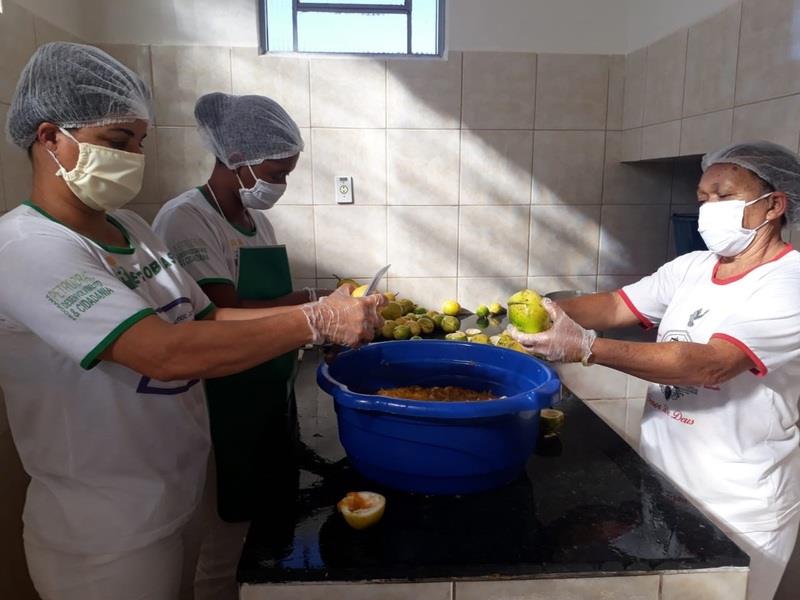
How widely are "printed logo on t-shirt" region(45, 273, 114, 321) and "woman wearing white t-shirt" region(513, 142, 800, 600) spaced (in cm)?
84

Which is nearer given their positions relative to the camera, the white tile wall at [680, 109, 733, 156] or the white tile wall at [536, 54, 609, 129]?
the white tile wall at [680, 109, 733, 156]

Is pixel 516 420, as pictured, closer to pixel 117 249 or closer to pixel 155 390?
pixel 155 390

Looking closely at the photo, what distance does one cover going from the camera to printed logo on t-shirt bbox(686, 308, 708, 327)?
1.38 meters

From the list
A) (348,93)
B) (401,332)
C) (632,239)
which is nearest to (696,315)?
(401,332)

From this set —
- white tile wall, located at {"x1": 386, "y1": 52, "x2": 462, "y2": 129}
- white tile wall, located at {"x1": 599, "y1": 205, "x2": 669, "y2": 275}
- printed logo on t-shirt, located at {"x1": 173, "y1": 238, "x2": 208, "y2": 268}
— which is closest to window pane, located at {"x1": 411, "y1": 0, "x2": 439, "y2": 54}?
white tile wall, located at {"x1": 386, "y1": 52, "x2": 462, "y2": 129}

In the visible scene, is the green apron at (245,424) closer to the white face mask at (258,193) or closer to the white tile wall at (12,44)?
the white face mask at (258,193)

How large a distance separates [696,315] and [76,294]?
134 cm

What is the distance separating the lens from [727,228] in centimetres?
134

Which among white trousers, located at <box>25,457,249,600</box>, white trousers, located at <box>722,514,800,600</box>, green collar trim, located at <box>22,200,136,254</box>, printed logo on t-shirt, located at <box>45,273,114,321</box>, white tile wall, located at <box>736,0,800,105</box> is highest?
white tile wall, located at <box>736,0,800,105</box>

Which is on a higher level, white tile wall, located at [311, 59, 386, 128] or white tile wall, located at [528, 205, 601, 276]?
white tile wall, located at [311, 59, 386, 128]

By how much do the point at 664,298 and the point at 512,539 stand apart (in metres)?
0.96

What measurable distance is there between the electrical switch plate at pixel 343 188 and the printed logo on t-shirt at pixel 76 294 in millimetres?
1877

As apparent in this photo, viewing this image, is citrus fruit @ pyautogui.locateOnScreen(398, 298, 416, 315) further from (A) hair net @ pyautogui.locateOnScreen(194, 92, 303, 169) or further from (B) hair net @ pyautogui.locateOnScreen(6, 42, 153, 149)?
(B) hair net @ pyautogui.locateOnScreen(6, 42, 153, 149)

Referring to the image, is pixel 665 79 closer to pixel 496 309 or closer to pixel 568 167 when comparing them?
pixel 568 167
